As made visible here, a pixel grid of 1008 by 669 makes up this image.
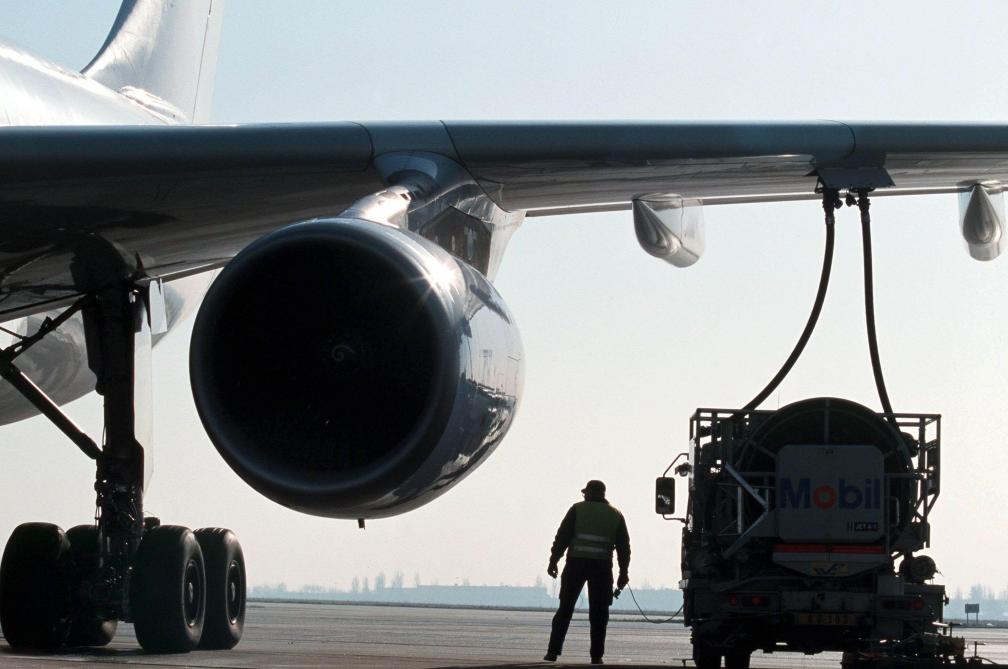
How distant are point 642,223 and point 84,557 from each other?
5056mm

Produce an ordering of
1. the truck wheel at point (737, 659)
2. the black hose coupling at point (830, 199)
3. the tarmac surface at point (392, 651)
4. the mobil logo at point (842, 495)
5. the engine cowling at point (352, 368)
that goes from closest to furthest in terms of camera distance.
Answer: the engine cowling at point (352, 368)
the black hose coupling at point (830, 199)
the tarmac surface at point (392, 651)
the mobil logo at point (842, 495)
the truck wheel at point (737, 659)

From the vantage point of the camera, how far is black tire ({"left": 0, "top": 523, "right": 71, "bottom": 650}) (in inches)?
456

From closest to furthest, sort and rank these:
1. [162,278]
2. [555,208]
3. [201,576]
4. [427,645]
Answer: [555,208] → [162,278] → [201,576] → [427,645]

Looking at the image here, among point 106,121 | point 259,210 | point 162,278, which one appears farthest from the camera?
point 162,278

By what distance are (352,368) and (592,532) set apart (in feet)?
21.7

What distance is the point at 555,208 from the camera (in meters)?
9.38

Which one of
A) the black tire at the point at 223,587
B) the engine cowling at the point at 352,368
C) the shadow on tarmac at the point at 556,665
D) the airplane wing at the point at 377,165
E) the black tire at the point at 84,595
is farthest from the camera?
the black tire at the point at 223,587

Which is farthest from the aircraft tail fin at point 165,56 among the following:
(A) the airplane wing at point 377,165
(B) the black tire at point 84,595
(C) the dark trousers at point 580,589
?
(C) the dark trousers at point 580,589

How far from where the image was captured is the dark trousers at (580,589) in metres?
12.7

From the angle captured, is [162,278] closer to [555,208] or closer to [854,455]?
[555,208]

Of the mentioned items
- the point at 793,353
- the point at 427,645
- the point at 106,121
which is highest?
the point at 106,121

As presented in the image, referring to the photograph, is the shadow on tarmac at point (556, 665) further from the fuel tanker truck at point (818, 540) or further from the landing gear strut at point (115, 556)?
the landing gear strut at point (115, 556)

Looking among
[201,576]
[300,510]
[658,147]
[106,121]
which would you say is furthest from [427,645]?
[300,510]

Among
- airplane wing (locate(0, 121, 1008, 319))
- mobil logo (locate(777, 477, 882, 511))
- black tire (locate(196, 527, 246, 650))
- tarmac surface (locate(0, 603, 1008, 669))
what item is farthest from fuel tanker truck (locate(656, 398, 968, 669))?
black tire (locate(196, 527, 246, 650))
